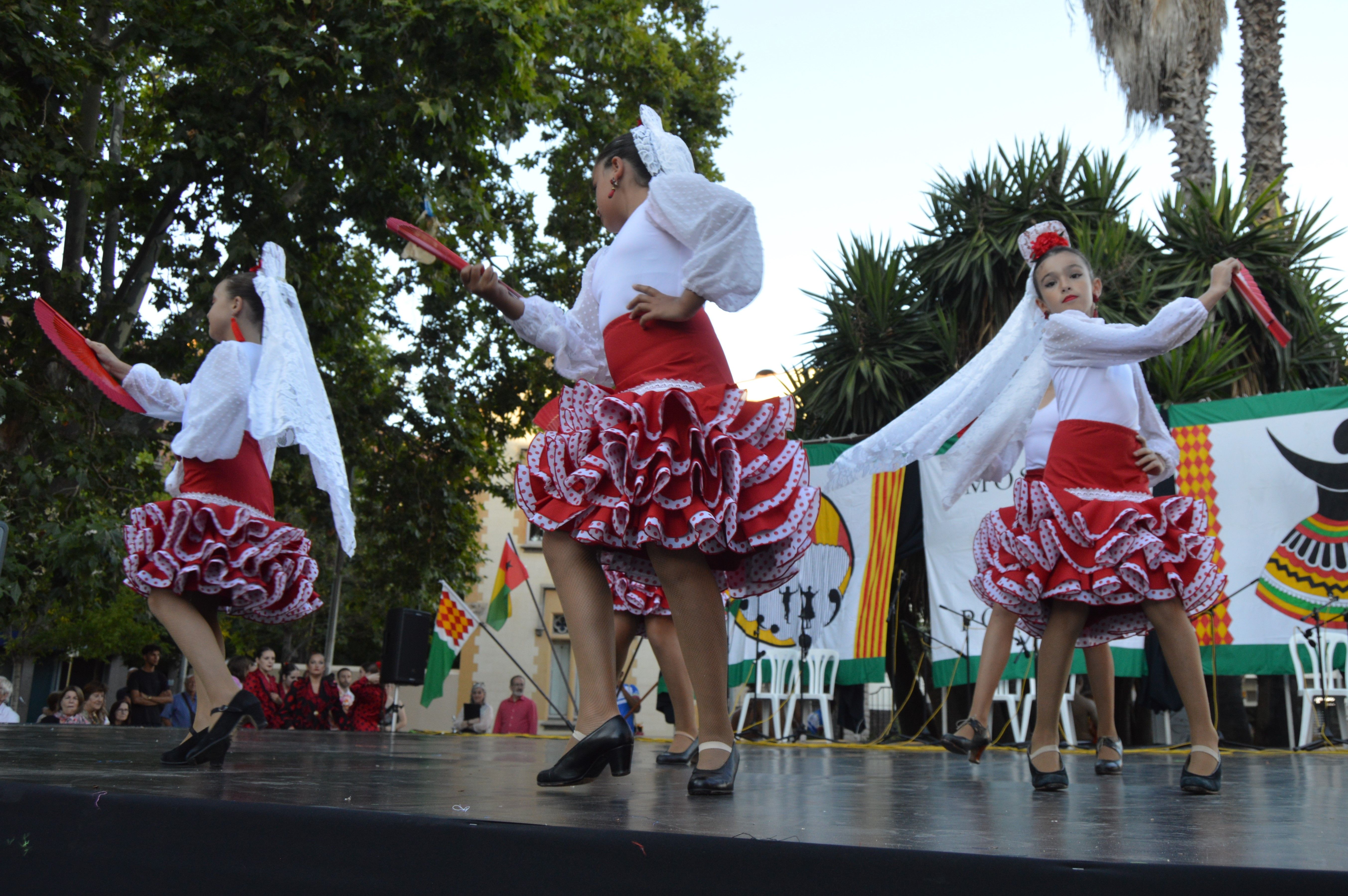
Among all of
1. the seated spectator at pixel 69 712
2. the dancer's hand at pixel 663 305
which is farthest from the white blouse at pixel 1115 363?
the seated spectator at pixel 69 712

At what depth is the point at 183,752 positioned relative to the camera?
2.86 metres

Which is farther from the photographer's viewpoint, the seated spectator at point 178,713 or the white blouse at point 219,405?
the seated spectator at point 178,713

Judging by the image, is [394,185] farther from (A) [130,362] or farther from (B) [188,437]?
(B) [188,437]

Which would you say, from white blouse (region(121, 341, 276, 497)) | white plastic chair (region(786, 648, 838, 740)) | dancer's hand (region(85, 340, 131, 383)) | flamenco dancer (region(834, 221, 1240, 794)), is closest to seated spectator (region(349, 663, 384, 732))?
white plastic chair (region(786, 648, 838, 740))

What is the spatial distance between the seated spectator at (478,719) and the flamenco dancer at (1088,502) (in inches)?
301

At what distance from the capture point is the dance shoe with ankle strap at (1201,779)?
8.60 ft

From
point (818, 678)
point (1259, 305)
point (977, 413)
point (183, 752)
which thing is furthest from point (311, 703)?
point (1259, 305)

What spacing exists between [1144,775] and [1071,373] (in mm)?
1356

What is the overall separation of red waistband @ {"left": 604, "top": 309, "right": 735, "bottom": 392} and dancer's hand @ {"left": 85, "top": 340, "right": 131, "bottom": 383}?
1.84 metres

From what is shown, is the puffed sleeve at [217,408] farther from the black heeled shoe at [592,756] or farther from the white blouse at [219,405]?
the black heeled shoe at [592,756]

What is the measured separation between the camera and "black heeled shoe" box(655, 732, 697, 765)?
3609mm

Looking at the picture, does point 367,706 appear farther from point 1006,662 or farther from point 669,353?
point 669,353

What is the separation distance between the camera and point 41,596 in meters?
7.98

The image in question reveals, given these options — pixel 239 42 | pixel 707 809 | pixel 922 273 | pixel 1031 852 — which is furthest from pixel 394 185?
pixel 1031 852
